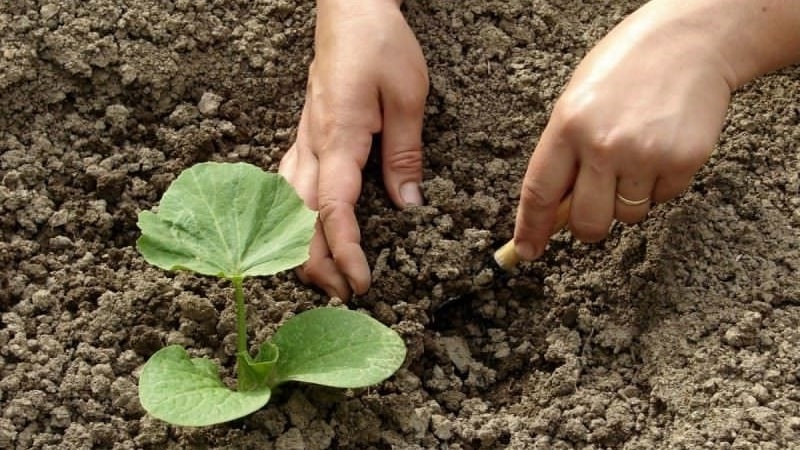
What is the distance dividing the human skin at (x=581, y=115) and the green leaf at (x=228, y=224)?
148 millimetres

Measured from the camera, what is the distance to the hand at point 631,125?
1.44 m

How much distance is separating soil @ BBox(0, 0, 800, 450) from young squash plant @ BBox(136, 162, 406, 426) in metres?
Result: 0.08

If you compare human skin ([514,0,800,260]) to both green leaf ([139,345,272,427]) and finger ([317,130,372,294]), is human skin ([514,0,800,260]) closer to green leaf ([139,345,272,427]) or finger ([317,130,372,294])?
finger ([317,130,372,294])

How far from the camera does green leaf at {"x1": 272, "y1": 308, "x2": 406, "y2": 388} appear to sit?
1.40 meters

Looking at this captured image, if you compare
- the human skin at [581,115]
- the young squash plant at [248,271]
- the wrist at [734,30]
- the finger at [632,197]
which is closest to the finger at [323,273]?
the human skin at [581,115]

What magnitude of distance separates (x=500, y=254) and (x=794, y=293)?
1.35ft

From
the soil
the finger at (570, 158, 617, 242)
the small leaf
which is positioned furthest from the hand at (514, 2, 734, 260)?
the small leaf

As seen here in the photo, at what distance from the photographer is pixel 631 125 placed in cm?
143

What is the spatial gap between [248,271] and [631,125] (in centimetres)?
52

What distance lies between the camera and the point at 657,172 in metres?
1.46

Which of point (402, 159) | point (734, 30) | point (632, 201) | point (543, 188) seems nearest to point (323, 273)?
point (402, 159)

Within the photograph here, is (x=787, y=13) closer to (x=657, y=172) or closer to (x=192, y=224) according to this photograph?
(x=657, y=172)

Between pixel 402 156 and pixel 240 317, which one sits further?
pixel 402 156

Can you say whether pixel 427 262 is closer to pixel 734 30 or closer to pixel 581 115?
pixel 581 115
